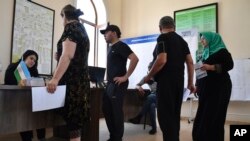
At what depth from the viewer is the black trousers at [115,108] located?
Result: 237cm

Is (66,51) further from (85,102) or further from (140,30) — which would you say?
(140,30)

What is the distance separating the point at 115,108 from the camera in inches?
93.1

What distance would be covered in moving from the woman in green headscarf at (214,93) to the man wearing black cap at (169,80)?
0.37 metres

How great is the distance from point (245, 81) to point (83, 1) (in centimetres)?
372

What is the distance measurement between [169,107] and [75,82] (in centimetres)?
73

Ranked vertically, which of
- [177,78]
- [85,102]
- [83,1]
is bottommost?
[85,102]

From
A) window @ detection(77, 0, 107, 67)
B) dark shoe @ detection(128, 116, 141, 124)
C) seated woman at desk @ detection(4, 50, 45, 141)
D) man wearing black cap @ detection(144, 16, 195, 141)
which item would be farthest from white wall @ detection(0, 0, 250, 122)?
man wearing black cap @ detection(144, 16, 195, 141)

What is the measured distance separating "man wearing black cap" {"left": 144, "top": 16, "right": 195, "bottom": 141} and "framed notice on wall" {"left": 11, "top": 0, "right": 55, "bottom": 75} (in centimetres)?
268

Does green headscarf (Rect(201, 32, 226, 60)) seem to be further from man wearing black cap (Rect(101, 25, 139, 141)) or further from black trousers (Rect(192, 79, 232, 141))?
man wearing black cap (Rect(101, 25, 139, 141))

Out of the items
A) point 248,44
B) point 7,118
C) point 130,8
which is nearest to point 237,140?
point 7,118

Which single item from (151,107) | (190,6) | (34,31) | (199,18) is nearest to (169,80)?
(151,107)

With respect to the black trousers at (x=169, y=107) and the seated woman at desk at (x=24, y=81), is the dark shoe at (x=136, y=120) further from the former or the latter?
the black trousers at (x=169, y=107)

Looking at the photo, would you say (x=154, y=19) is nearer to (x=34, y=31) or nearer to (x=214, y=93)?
(x=34, y=31)

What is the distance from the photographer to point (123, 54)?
244 centimetres
